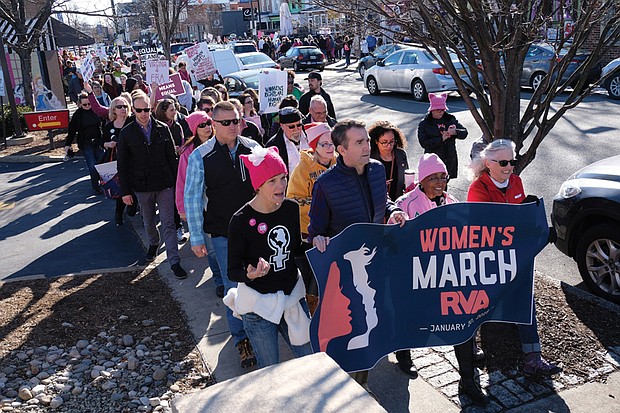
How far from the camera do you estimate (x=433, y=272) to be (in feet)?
15.0

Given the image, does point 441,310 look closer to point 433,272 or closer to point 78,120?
point 433,272

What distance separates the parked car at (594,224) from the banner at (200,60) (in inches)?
475

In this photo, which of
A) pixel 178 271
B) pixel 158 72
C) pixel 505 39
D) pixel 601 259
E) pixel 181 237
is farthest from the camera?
pixel 158 72

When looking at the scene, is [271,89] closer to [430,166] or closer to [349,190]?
[430,166]

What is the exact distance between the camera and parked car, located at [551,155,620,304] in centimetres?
609

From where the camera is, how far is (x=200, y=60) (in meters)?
17.2

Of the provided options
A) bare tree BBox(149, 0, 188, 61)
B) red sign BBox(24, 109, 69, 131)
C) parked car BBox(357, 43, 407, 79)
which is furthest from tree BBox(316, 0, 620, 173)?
parked car BBox(357, 43, 407, 79)

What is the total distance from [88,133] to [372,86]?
48.8 feet

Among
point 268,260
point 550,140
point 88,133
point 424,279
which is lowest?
point 550,140

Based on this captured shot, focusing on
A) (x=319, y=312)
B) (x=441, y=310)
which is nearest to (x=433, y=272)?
(x=441, y=310)

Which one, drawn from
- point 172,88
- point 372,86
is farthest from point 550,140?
point 372,86

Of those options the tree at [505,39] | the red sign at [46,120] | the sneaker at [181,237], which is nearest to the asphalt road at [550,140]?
the tree at [505,39]

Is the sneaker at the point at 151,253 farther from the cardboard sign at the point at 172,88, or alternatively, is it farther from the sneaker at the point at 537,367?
the cardboard sign at the point at 172,88

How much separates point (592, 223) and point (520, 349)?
1820 mm
